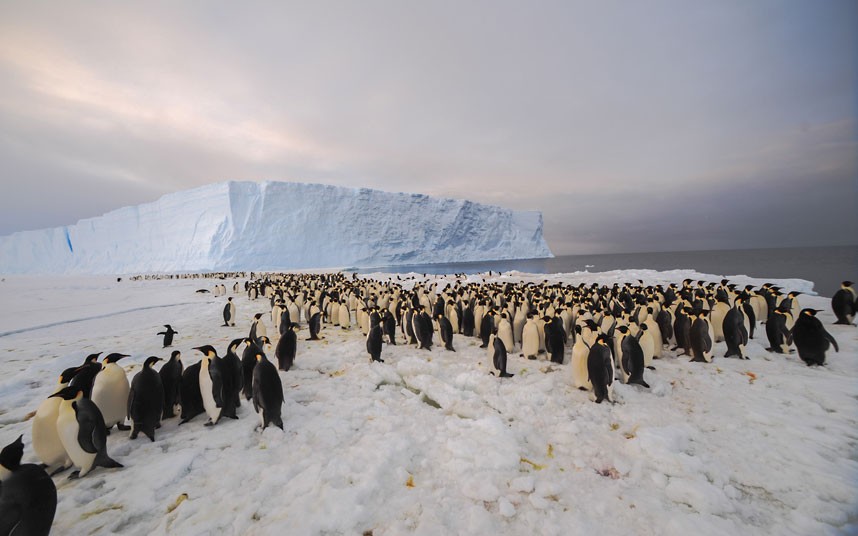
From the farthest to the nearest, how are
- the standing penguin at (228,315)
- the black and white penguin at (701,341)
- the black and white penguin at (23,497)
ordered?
the standing penguin at (228,315) → the black and white penguin at (701,341) → the black and white penguin at (23,497)

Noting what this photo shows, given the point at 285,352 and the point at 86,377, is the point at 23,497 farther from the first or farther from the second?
the point at 285,352

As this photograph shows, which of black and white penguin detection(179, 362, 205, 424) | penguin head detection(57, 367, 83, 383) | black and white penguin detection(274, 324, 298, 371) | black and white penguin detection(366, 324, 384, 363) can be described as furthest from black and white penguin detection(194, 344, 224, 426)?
black and white penguin detection(366, 324, 384, 363)

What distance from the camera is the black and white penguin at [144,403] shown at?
322 cm

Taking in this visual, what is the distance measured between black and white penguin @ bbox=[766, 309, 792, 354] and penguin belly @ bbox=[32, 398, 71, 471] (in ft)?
30.8

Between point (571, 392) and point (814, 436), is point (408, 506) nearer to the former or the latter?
point (571, 392)

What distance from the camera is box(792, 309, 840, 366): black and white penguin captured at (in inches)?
202

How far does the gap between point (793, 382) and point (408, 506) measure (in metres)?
5.33

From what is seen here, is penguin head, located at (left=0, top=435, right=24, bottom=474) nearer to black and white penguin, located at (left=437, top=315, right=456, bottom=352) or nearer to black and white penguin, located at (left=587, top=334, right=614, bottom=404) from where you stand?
black and white penguin, located at (left=587, top=334, right=614, bottom=404)

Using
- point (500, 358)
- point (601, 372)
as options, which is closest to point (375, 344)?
point (500, 358)

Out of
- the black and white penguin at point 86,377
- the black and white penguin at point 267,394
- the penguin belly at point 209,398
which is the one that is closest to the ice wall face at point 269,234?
the black and white penguin at point 86,377

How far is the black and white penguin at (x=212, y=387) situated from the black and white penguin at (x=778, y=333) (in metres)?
8.38

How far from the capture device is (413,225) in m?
57.9

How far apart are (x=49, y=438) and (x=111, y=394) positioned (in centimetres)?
66

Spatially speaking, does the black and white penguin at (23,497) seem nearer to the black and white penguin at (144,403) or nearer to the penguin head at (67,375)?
the black and white penguin at (144,403)
